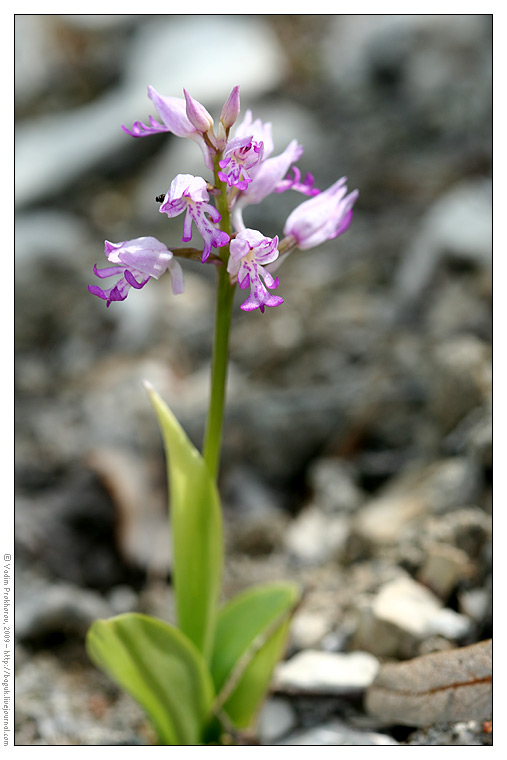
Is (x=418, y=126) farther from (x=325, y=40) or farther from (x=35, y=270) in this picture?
(x=35, y=270)

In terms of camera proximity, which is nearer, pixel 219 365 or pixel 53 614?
pixel 219 365

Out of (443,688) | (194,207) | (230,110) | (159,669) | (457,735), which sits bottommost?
(457,735)

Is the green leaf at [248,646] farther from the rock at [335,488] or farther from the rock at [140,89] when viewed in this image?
the rock at [140,89]

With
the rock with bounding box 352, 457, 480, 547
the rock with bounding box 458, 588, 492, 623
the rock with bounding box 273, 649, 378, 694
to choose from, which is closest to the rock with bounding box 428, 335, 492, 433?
the rock with bounding box 352, 457, 480, 547

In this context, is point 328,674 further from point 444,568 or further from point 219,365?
point 219,365

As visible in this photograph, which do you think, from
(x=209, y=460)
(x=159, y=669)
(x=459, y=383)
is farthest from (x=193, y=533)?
(x=459, y=383)

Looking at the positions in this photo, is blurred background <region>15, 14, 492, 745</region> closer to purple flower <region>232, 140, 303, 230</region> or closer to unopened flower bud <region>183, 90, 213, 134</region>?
purple flower <region>232, 140, 303, 230</region>

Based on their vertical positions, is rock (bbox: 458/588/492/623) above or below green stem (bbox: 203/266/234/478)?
below
